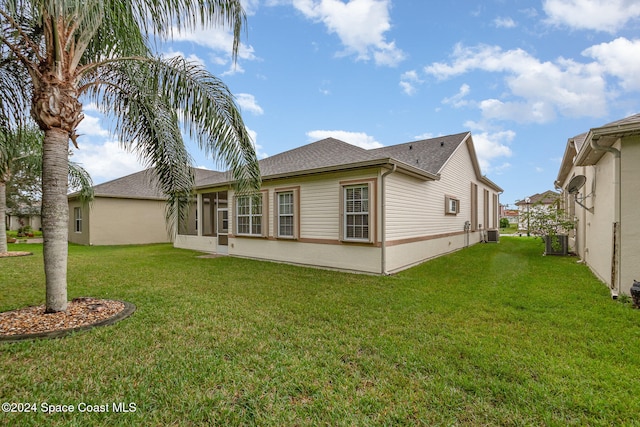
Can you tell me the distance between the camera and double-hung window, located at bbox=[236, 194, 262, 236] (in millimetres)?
9893

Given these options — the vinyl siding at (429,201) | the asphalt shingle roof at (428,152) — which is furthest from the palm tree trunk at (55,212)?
the asphalt shingle roof at (428,152)

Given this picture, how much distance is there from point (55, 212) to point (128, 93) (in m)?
2.38

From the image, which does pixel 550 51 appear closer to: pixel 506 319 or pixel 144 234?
pixel 506 319

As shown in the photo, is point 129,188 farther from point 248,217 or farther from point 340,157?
point 340,157

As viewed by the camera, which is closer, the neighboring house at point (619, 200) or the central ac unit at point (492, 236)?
the neighboring house at point (619, 200)

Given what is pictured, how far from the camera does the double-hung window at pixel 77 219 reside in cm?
1649

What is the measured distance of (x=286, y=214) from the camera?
9117mm

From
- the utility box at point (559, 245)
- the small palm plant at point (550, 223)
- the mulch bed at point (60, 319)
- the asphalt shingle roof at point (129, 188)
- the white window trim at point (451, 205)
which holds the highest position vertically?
the asphalt shingle roof at point (129, 188)

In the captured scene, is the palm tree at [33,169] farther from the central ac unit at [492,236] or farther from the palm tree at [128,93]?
the central ac unit at [492,236]

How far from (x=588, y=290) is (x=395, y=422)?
19.3 feet

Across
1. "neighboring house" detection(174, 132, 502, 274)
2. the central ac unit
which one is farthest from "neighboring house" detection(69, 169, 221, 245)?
the central ac unit

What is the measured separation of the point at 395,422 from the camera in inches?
82.9

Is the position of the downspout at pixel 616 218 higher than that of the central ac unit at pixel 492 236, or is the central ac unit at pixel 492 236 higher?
the downspout at pixel 616 218

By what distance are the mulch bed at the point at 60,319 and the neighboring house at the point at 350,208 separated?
1772 mm
